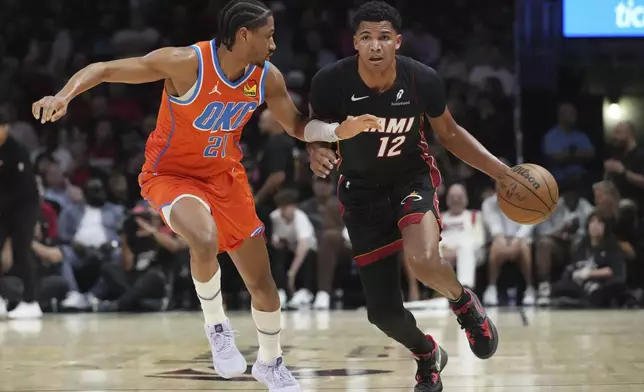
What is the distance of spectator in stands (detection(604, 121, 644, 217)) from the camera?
417 inches

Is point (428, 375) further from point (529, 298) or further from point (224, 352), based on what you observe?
point (529, 298)

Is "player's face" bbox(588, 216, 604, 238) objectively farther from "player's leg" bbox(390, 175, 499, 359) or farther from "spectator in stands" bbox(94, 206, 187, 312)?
"player's leg" bbox(390, 175, 499, 359)

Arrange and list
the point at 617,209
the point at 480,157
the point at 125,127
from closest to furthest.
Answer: the point at 480,157 < the point at 617,209 < the point at 125,127

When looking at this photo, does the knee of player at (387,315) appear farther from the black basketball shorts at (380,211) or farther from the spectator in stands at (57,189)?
the spectator in stands at (57,189)

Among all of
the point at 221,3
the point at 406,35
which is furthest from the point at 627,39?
the point at 221,3

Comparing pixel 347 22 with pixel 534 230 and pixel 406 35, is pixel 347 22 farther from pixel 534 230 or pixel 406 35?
pixel 534 230

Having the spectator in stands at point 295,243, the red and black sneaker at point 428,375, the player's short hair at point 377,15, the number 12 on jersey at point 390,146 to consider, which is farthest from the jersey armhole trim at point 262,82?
the spectator in stands at point 295,243

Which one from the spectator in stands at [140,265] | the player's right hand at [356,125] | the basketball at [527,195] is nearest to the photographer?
the player's right hand at [356,125]

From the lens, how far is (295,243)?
1085cm

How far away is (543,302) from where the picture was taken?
10.8m

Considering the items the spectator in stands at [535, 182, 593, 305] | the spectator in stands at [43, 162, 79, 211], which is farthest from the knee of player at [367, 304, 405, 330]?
the spectator in stands at [43, 162, 79, 211]

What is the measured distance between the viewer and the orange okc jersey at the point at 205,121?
4883 millimetres

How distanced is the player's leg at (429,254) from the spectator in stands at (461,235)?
540 centimetres

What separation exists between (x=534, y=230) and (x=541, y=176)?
5758 millimetres
